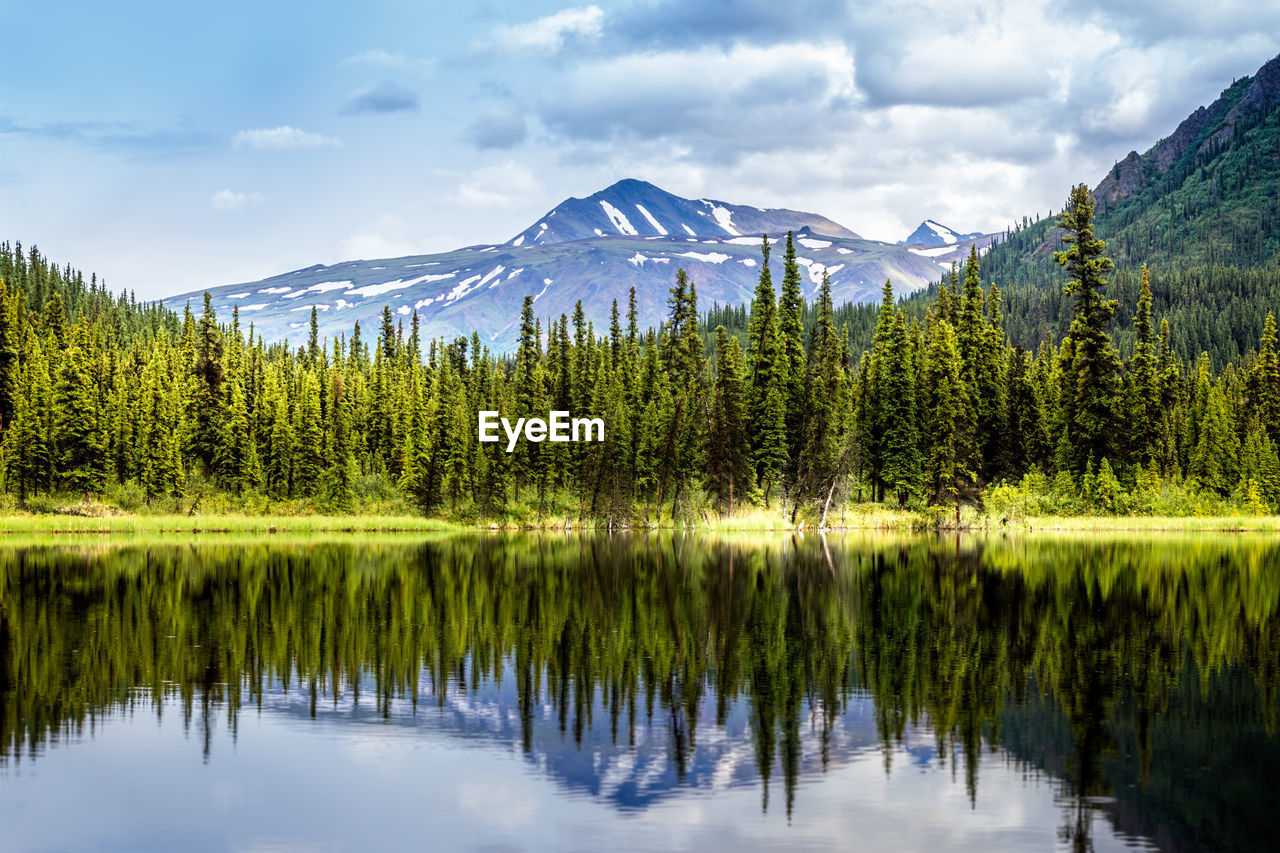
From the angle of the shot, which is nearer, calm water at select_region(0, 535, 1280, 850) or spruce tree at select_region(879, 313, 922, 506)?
calm water at select_region(0, 535, 1280, 850)

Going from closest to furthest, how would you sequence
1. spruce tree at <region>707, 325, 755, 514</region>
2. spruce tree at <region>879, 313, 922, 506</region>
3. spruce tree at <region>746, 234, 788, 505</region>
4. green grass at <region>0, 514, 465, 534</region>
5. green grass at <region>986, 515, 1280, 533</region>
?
green grass at <region>986, 515, 1280, 533</region> < spruce tree at <region>879, 313, 922, 506</region> < spruce tree at <region>707, 325, 755, 514</region> < green grass at <region>0, 514, 465, 534</region> < spruce tree at <region>746, 234, 788, 505</region>

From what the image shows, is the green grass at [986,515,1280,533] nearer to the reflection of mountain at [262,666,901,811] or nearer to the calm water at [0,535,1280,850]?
the calm water at [0,535,1280,850]

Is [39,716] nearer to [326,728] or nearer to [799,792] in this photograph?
[326,728]

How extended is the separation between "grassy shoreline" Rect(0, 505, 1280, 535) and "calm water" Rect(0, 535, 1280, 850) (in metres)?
51.2

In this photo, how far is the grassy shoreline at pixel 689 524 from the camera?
94.3m

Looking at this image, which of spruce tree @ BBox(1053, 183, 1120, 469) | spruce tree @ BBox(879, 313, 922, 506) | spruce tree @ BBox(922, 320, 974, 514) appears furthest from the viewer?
spruce tree @ BBox(879, 313, 922, 506)

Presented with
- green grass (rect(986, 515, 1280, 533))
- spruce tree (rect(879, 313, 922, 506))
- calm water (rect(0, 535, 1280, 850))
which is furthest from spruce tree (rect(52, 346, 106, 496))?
green grass (rect(986, 515, 1280, 533))

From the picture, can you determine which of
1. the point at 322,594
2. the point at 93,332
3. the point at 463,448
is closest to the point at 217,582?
the point at 322,594

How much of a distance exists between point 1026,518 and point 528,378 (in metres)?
51.8

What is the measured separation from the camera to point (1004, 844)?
1447 cm

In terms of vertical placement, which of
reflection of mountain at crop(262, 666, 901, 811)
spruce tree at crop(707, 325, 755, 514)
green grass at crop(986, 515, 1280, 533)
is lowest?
reflection of mountain at crop(262, 666, 901, 811)

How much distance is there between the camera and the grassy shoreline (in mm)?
94312

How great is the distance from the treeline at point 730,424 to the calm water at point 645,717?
172ft

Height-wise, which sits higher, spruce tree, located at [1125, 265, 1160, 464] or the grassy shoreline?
spruce tree, located at [1125, 265, 1160, 464]
